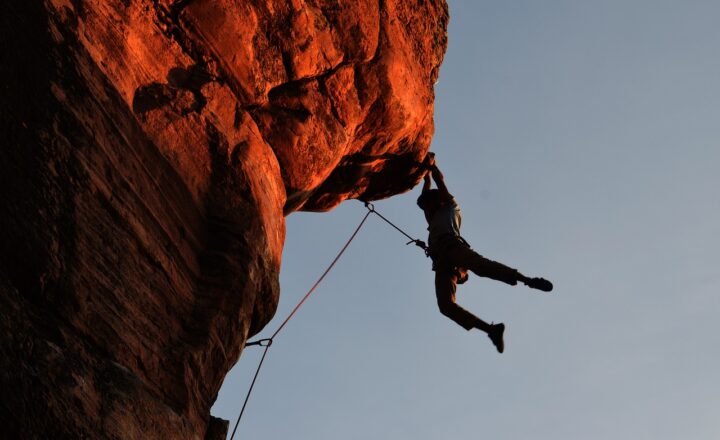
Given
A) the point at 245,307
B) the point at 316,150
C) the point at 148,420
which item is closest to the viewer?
the point at 148,420

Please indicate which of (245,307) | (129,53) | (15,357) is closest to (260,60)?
(129,53)

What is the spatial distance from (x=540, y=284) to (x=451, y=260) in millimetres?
1597

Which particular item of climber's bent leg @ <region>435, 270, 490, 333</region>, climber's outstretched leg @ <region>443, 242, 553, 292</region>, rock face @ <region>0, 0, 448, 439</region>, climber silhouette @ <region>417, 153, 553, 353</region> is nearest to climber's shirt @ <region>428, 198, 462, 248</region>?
climber silhouette @ <region>417, 153, 553, 353</region>

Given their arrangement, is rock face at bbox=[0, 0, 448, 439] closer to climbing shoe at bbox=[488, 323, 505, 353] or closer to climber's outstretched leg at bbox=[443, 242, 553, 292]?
climber's outstretched leg at bbox=[443, 242, 553, 292]

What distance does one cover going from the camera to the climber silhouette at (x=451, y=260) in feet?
33.9

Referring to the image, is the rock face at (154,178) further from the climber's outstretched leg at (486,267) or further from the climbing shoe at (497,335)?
the climbing shoe at (497,335)

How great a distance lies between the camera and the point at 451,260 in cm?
1109

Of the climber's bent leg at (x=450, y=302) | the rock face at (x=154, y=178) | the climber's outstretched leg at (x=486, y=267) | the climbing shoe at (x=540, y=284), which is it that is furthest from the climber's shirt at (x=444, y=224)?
the rock face at (x=154, y=178)

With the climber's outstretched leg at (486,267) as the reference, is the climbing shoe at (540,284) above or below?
below

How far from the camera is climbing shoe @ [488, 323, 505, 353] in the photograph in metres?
10.6

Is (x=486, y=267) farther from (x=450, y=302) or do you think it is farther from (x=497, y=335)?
(x=450, y=302)

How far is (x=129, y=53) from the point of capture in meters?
6.96

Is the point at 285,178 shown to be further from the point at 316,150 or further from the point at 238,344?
the point at 238,344

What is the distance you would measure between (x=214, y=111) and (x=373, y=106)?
98.1 inches
